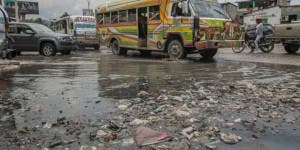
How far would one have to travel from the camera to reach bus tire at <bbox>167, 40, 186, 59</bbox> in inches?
538

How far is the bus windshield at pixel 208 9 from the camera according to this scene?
42.7 feet

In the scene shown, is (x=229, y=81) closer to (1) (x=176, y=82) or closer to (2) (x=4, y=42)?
(1) (x=176, y=82)

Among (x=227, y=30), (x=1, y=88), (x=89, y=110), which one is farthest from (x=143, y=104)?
(x=227, y=30)

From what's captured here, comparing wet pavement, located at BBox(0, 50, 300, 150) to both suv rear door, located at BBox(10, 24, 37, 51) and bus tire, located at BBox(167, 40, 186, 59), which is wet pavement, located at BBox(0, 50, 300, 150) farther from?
suv rear door, located at BBox(10, 24, 37, 51)

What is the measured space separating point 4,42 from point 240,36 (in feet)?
29.1

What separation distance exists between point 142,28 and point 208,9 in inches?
149

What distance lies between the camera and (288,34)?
50.9ft

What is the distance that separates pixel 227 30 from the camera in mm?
13258

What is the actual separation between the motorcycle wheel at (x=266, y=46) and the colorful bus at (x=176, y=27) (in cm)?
361

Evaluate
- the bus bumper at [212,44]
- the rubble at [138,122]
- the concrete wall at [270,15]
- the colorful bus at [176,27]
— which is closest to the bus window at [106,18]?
the colorful bus at [176,27]

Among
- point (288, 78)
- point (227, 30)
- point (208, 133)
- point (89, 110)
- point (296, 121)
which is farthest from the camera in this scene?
point (227, 30)

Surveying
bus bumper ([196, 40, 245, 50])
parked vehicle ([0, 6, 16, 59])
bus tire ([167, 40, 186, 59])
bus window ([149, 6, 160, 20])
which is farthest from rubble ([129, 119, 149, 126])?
bus window ([149, 6, 160, 20])

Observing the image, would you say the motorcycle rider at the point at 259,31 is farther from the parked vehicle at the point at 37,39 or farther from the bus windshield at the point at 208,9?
the parked vehicle at the point at 37,39

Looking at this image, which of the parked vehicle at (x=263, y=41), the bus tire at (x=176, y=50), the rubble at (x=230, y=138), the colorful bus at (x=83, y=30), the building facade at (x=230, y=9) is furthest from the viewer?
the colorful bus at (x=83, y=30)
